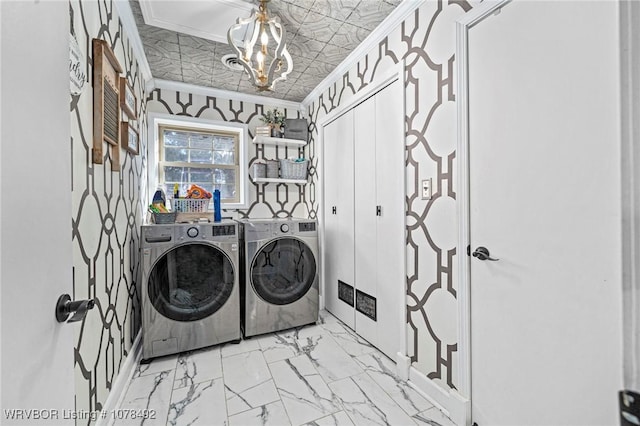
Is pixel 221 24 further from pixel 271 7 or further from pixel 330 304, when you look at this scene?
pixel 330 304

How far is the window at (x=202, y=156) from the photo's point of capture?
9.51 ft

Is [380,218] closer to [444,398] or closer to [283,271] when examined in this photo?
[283,271]

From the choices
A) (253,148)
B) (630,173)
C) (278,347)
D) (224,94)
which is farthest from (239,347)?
(224,94)

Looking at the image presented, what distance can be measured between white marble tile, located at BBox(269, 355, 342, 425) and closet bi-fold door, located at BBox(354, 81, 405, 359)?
0.58 meters

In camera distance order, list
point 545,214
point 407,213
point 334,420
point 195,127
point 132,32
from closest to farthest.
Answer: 1. point 545,214
2. point 334,420
3. point 407,213
4. point 132,32
5. point 195,127

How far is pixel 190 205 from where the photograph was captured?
2479mm

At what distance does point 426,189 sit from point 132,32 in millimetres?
2312

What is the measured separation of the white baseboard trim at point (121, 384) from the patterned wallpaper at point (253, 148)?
1.50 meters

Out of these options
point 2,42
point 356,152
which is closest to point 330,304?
point 356,152

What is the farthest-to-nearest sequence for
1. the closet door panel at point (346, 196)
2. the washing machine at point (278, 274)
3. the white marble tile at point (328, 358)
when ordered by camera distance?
the closet door panel at point (346, 196) → the washing machine at point (278, 274) → the white marble tile at point (328, 358)

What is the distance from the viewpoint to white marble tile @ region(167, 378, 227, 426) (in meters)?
1.45

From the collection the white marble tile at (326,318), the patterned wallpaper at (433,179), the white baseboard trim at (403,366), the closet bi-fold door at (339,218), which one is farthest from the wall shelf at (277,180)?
the white baseboard trim at (403,366)

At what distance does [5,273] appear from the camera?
0.45m

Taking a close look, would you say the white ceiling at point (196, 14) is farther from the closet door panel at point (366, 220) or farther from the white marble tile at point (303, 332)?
the white marble tile at point (303, 332)
